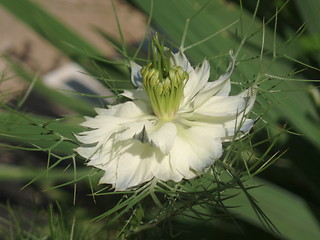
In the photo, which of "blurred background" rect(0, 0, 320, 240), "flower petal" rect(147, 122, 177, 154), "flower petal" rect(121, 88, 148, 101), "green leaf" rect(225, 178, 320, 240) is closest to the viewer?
"flower petal" rect(147, 122, 177, 154)

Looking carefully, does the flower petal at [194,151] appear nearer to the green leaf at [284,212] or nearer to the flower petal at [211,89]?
the flower petal at [211,89]

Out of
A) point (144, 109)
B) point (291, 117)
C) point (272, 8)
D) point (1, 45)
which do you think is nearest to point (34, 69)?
point (1, 45)

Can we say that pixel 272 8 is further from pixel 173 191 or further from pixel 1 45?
pixel 1 45

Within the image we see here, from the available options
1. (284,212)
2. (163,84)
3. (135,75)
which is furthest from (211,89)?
(284,212)

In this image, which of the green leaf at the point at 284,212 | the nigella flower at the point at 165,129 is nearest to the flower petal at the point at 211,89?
the nigella flower at the point at 165,129

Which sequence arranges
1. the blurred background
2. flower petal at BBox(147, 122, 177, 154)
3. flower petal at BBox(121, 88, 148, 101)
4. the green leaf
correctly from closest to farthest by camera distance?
flower petal at BBox(147, 122, 177, 154), flower petal at BBox(121, 88, 148, 101), the blurred background, the green leaf

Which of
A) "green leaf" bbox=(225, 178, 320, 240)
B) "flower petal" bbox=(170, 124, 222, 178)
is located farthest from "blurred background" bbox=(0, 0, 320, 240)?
"flower petal" bbox=(170, 124, 222, 178)

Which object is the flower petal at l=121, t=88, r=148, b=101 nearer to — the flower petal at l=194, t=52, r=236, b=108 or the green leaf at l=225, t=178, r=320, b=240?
the flower petal at l=194, t=52, r=236, b=108

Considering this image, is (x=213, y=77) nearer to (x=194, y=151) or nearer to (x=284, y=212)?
(x=194, y=151)
